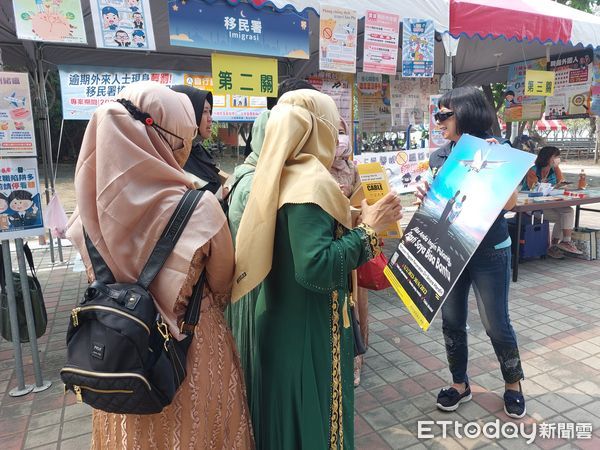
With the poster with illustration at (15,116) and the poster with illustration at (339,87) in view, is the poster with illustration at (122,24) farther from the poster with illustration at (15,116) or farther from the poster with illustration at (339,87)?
the poster with illustration at (339,87)

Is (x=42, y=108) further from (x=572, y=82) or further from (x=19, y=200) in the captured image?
(x=572, y=82)

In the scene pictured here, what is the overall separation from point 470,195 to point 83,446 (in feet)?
7.83

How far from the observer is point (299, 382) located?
144cm

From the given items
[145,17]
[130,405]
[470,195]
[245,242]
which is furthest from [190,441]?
[145,17]

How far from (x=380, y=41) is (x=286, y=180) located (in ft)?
10.6

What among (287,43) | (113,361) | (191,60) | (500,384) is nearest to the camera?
(113,361)

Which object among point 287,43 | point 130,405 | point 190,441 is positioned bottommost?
point 190,441

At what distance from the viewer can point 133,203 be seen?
44.9 inches

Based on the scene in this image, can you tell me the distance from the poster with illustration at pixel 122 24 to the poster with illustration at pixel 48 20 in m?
0.13

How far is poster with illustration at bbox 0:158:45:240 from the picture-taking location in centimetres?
264

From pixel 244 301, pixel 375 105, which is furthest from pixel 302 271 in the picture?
pixel 375 105

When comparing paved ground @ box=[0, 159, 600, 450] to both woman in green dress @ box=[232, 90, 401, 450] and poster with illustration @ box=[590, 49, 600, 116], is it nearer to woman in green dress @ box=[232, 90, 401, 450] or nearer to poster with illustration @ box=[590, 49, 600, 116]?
woman in green dress @ box=[232, 90, 401, 450]

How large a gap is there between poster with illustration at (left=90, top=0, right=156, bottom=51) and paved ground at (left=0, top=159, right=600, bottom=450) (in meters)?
1.83

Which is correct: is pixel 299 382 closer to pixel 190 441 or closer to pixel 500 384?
pixel 190 441
